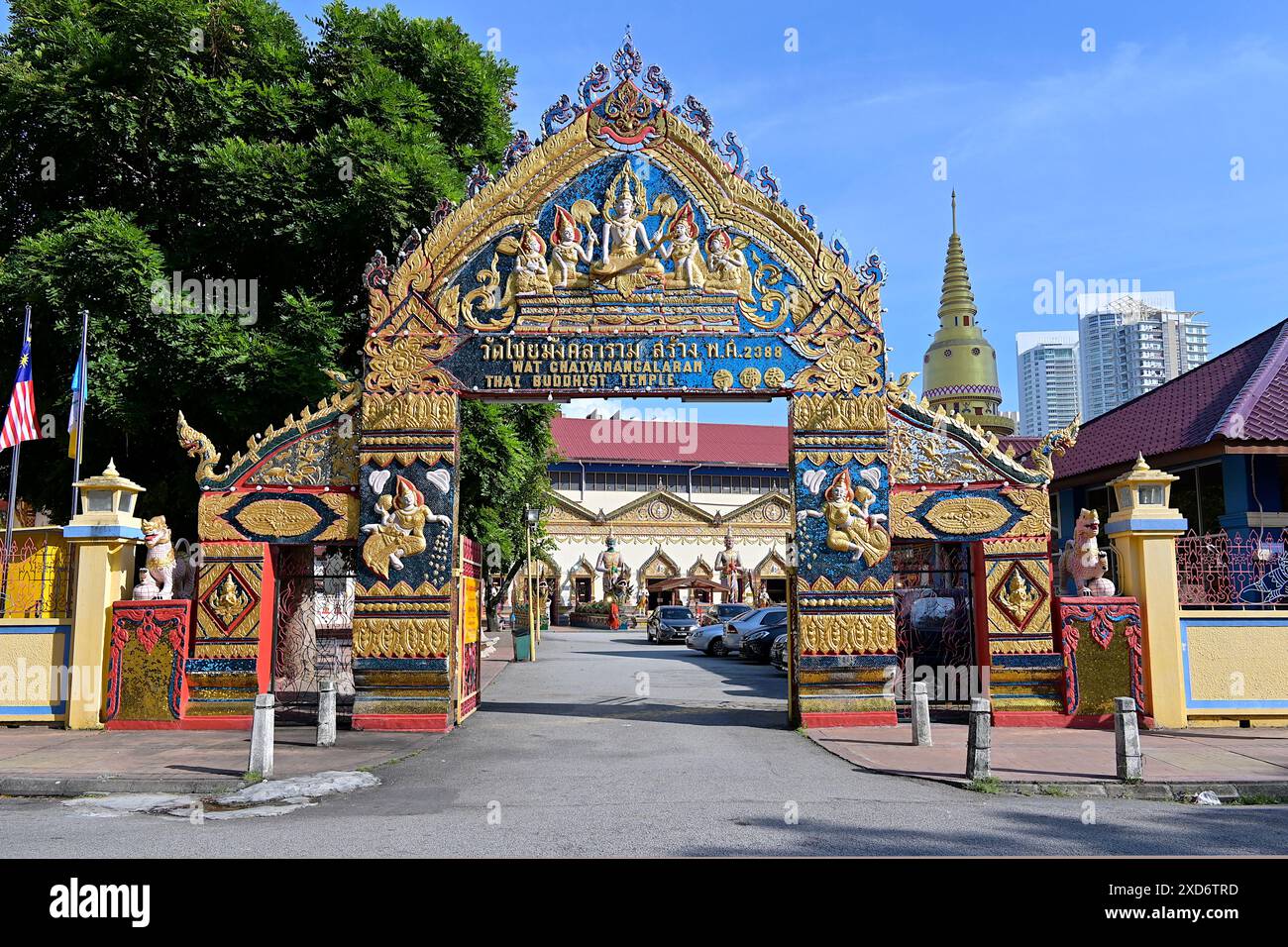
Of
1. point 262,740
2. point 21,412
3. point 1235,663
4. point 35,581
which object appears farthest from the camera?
point 21,412

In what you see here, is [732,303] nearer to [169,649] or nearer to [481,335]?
[481,335]

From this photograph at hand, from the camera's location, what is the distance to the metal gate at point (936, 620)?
47.9 ft

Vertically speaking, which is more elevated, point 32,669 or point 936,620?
point 936,620

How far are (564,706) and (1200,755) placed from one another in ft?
31.1

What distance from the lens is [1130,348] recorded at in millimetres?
89500

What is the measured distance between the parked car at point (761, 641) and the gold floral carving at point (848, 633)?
45.8 ft

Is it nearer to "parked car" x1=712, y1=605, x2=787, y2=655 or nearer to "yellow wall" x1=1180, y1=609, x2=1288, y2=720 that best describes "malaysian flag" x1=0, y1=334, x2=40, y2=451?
"yellow wall" x1=1180, y1=609, x2=1288, y2=720

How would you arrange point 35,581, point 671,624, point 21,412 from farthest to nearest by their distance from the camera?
point 671,624
point 21,412
point 35,581

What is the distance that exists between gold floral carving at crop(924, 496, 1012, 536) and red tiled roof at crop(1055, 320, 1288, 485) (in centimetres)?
595

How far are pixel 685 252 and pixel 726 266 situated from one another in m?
0.64

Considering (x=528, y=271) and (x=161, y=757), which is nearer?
(x=161, y=757)

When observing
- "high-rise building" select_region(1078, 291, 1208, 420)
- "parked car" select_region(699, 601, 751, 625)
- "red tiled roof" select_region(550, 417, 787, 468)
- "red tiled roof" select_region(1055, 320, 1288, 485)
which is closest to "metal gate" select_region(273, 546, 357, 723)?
"red tiled roof" select_region(1055, 320, 1288, 485)

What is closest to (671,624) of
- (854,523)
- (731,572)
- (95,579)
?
(731,572)

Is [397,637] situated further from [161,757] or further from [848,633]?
[848,633]
